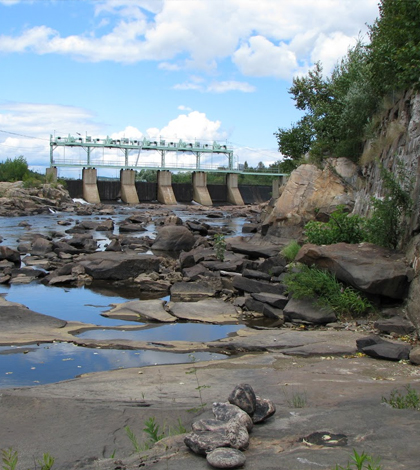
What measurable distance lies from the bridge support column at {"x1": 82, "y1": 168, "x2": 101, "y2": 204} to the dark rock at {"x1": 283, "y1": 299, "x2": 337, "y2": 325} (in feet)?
179

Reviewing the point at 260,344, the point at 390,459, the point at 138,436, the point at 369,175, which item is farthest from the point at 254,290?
the point at 390,459

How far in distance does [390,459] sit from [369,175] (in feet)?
51.5

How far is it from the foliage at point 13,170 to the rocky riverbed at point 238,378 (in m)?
55.7

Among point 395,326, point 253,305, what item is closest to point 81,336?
point 253,305

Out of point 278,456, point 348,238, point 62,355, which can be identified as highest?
point 348,238

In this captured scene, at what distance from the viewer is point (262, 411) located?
4.96 meters

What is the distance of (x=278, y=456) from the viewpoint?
4070 millimetres

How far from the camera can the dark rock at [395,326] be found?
368 inches

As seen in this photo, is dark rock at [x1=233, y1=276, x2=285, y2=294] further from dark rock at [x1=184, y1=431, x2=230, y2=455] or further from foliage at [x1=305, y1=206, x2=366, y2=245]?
dark rock at [x1=184, y1=431, x2=230, y2=455]

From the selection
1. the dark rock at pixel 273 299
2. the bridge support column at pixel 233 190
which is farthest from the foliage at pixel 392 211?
the bridge support column at pixel 233 190

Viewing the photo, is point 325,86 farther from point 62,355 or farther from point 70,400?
point 70,400

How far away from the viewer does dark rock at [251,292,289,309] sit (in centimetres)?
1229

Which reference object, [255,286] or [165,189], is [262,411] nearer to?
[255,286]

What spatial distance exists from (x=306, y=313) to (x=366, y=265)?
5.08 feet
